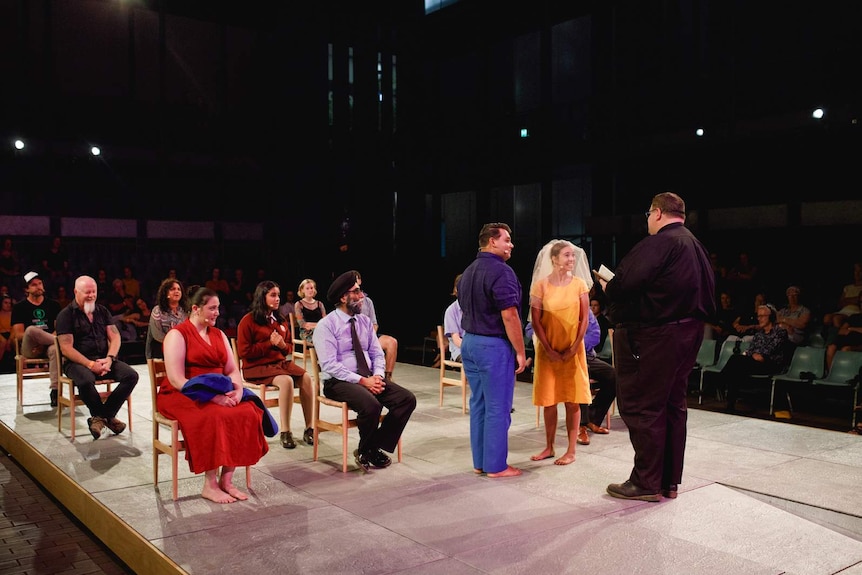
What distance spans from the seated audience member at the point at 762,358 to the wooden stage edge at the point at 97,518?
5.23m

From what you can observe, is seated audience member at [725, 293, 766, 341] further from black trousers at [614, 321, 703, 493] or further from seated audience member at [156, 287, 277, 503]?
seated audience member at [156, 287, 277, 503]

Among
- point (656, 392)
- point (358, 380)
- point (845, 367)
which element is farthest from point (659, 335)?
point (845, 367)

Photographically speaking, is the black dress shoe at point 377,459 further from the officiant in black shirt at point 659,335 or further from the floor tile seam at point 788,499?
the floor tile seam at point 788,499

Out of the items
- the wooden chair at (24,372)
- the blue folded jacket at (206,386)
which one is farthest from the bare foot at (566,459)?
the wooden chair at (24,372)

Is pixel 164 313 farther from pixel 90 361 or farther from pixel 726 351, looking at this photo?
pixel 726 351

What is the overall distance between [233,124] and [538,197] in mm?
6014

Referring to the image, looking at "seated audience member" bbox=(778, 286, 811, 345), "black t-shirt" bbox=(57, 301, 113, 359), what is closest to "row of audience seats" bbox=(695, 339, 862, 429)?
"seated audience member" bbox=(778, 286, 811, 345)

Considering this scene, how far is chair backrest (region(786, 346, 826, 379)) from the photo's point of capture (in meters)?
6.77

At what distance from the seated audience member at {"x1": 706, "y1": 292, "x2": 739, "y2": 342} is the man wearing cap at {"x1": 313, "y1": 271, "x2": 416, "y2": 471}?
496 centimetres

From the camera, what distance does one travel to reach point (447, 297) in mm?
13422

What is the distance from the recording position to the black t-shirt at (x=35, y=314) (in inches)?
283

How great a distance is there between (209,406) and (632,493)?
2249 mm

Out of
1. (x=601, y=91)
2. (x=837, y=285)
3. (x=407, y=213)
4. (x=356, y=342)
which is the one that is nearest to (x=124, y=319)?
(x=407, y=213)

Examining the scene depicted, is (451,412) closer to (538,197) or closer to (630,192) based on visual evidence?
(630,192)
